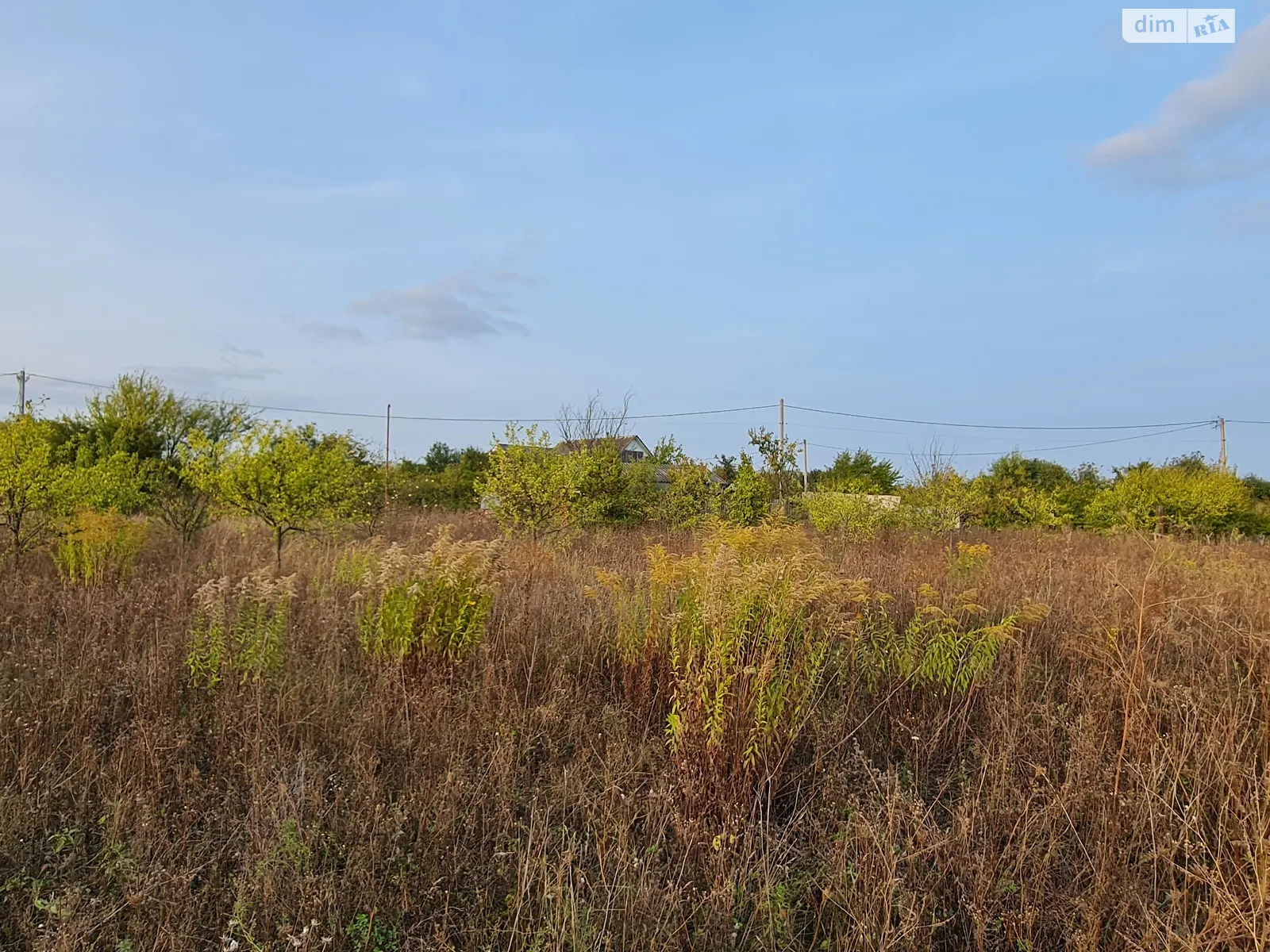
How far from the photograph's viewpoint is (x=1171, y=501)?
1703cm

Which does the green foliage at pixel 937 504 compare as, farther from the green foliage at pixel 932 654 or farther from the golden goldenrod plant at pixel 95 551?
the golden goldenrod plant at pixel 95 551

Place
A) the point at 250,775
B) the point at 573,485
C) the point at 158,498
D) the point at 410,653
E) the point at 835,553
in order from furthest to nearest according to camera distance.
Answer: the point at 573,485 < the point at 158,498 < the point at 835,553 < the point at 410,653 < the point at 250,775

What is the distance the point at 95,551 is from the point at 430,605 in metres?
4.86

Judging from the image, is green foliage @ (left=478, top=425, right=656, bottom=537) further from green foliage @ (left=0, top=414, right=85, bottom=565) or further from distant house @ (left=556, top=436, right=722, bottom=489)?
green foliage @ (left=0, top=414, right=85, bottom=565)

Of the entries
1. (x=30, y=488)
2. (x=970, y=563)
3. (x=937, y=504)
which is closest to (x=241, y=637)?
(x=30, y=488)

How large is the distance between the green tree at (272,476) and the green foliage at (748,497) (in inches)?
283

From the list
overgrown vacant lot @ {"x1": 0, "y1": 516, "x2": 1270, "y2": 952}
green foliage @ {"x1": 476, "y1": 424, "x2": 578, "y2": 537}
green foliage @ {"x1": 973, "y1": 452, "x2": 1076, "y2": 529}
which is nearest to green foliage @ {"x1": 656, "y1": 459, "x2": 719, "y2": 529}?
green foliage @ {"x1": 476, "y1": 424, "x2": 578, "y2": 537}

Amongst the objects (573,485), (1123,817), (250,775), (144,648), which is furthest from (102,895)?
(573,485)

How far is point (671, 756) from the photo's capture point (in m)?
2.93

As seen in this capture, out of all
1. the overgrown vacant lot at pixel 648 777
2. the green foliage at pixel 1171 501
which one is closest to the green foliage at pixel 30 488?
the overgrown vacant lot at pixel 648 777

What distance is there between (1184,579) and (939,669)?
2776 millimetres

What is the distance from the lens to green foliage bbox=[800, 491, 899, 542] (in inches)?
485

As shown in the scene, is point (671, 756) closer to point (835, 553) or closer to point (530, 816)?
point (530, 816)

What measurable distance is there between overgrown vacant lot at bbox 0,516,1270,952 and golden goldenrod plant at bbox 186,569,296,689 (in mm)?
25
